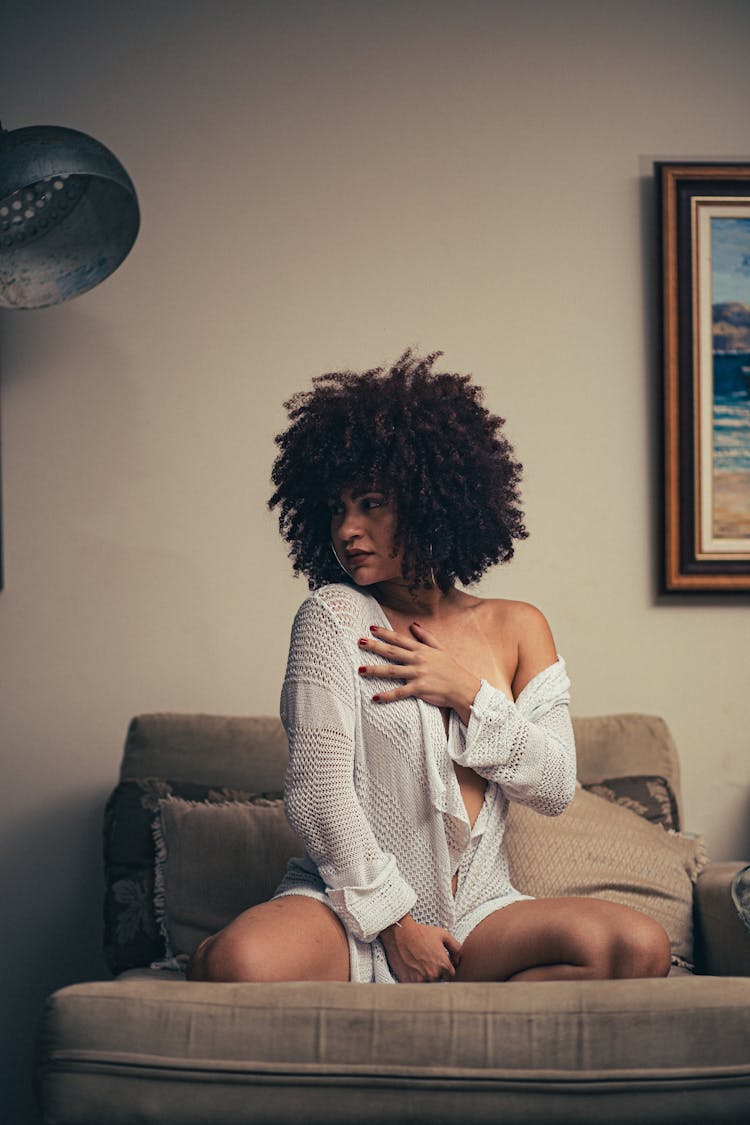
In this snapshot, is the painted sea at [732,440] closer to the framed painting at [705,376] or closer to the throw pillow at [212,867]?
the framed painting at [705,376]

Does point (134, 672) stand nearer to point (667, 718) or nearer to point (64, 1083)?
point (667, 718)

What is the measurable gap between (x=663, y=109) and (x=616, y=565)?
109cm

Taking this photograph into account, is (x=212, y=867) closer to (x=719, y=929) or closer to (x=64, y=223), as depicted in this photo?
(x=719, y=929)

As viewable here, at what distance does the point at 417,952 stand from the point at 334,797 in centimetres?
24

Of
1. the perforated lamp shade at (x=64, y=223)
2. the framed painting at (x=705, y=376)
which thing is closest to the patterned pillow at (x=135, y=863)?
the perforated lamp shade at (x=64, y=223)

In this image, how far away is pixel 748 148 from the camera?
2826mm

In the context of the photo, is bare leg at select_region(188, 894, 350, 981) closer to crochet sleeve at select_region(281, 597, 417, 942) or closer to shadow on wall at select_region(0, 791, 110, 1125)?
crochet sleeve at select_region(281, 597, 417, 942)

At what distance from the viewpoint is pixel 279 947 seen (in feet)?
5.08

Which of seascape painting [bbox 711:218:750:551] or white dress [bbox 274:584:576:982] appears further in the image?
seascape painting [bbox 711:218:750:551]

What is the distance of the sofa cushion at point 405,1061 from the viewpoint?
1361mm

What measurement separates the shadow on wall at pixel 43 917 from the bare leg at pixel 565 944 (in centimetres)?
127

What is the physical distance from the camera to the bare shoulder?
1899 mm

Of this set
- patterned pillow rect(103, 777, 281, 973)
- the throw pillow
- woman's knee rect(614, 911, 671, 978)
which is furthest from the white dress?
patterned pillow rect(103, 777, 281, 973)

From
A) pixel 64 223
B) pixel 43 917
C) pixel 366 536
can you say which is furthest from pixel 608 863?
pixel 64 223
